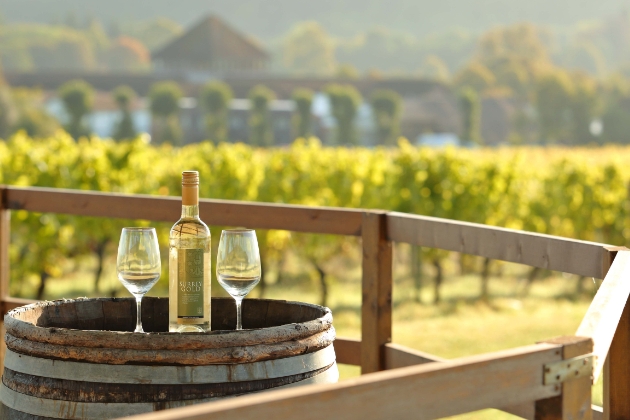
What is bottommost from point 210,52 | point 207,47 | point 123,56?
point 210,52

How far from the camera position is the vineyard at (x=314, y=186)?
395 inches

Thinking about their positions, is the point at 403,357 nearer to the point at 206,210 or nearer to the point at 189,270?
the point at 206,210

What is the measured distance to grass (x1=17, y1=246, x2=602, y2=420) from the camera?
8.27 metres

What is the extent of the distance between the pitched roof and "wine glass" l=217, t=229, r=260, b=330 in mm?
118959

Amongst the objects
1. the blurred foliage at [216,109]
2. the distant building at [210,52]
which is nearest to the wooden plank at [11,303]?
the blurred foliage at [216,109]

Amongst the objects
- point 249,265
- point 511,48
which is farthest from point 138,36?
point 249,265

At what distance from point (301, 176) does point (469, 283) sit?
9.73 feet

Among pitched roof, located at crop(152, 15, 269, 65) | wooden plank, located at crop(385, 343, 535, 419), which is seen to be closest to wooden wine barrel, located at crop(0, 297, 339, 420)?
wooden plank, located at crop(385, 343, 535, 419)

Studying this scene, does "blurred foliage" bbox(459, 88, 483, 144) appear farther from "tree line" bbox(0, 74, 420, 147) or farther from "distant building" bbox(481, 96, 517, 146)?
"distant building" bbox(481, 96, 517, 146)

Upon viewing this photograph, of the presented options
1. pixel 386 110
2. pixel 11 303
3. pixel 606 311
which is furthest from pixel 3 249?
pixel 386 110

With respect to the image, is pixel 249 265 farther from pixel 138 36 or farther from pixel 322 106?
pixel 138 36

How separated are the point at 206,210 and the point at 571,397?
7.36 feet

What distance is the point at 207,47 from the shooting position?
120m

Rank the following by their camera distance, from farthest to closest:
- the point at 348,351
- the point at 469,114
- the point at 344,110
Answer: the point at 469,114 → the point at 344,110 → the point at 348,351
